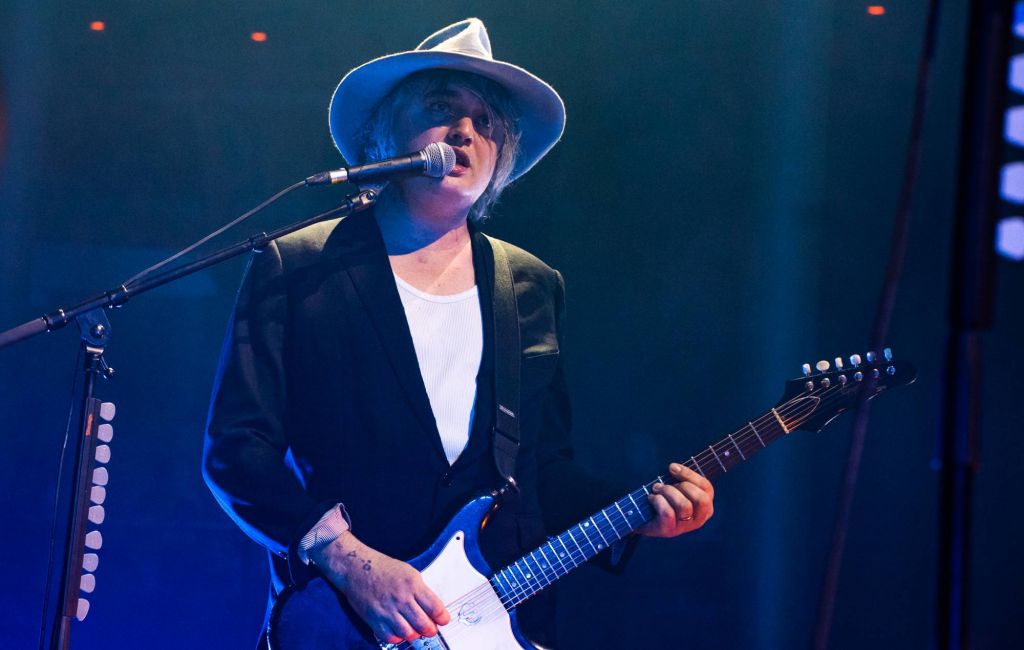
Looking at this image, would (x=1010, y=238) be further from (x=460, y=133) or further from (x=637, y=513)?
(x=460, y=133)

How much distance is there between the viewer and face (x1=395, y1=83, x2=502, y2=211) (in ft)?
8.32

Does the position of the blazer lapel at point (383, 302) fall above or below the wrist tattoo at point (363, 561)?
above

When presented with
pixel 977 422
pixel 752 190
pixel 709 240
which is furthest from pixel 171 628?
pixel 977 422

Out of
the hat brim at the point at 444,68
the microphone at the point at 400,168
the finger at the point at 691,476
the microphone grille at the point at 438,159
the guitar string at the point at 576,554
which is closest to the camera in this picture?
the microphone at the point at 400,168

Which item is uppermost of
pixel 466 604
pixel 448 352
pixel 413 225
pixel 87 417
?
pixel 413 225

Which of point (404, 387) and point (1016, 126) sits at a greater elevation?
point (1016, 126)

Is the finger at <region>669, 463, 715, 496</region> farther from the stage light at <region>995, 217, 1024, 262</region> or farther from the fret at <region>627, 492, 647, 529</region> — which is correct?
the stage light at <region>995, 217, 1024, 262</region>

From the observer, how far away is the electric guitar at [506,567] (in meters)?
2.19

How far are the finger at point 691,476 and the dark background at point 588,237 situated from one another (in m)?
0.92

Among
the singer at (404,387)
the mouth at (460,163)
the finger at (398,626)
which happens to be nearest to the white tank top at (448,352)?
the singer at (404,387)

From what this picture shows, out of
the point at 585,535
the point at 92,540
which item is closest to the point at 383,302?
the point at 585,535

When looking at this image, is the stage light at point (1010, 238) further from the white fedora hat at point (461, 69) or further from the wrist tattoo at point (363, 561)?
the white fedora hat at point (461, 69)

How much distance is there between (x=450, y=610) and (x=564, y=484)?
20.4 inches

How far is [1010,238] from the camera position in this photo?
3.71 ft
